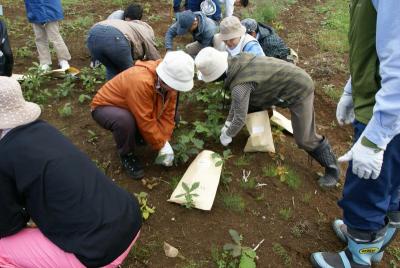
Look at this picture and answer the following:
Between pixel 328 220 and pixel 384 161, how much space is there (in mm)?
1081

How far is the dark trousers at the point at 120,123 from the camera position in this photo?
9.62 feet

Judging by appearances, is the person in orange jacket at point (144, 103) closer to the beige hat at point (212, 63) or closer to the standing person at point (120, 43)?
the beige hat at point (212, 63)

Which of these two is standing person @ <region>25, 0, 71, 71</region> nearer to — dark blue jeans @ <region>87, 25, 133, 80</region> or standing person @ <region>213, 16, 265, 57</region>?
dark blue jeans @ <region>87, 25, 133, 80</region>

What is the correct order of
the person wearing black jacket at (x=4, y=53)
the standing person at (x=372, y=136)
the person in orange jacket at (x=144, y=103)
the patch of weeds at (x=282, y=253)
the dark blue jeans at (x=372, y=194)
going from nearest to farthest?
1. the standing person at (x=372, y=136)
2. the dark blue jeans at (x=372, y=194)
3. the patch of weeds at (x=282, y=253)
4. the person in orange jacket at (x=144, y=103)
5. the person wearing black jacket at (x=4, y=53)

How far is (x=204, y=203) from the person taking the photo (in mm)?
2826

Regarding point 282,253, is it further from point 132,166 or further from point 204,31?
point 204,31

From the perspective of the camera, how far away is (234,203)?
293cm

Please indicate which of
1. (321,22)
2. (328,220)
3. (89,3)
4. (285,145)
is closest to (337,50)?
(321,22)

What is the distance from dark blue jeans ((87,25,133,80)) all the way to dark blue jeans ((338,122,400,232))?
7.67 ft

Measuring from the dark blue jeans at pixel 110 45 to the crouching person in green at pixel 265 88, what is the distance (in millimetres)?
1112

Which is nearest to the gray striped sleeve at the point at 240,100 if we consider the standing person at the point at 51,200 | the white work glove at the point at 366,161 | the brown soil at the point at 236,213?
the brown soil at the point at 236,213

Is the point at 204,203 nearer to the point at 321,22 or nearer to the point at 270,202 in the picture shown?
the point at 270,202

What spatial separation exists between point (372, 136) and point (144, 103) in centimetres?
159

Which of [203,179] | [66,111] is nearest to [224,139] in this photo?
[203,179]
